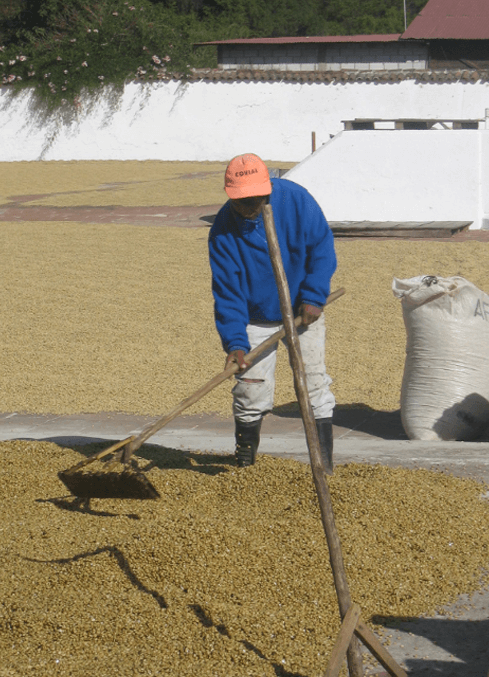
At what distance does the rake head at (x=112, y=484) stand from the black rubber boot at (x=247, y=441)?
33.3 inches

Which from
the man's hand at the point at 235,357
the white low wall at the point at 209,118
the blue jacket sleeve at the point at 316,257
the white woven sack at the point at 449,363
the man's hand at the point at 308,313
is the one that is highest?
the blue jacket sleeve at the point at 316,257

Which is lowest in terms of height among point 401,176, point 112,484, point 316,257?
point 401,176

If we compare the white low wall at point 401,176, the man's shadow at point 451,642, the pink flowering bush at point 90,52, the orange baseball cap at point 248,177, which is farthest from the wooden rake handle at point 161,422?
the pink flowering bush at point 90,52

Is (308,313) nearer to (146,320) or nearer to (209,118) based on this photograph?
Result: (146,320)

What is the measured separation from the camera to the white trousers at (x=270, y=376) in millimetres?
3895

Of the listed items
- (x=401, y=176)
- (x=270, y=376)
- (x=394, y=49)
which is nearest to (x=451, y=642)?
(x=270, y=376)

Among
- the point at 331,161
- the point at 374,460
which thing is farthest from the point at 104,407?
the point at 331,161

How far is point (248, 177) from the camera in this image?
9.82ft

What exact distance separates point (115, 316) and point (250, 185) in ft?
16.4

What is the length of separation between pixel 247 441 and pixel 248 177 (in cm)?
140

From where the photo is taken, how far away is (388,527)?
10.8ft

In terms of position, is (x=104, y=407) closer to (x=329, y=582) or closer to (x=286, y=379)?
(x=286, y=379)

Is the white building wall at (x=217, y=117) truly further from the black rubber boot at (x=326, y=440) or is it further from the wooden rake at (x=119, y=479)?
the wooden rake at (x=119, y=479)

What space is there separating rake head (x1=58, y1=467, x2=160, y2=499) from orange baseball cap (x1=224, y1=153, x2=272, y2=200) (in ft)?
3.29
